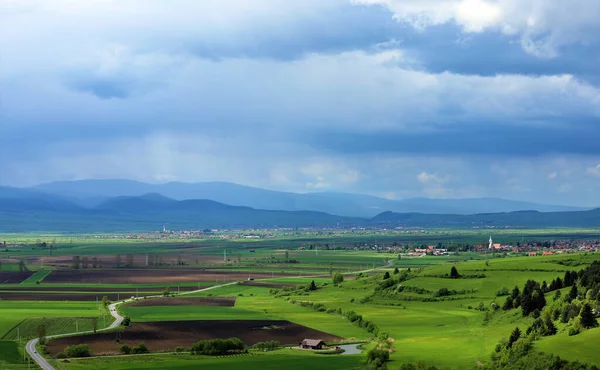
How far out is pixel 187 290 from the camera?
15125 cm

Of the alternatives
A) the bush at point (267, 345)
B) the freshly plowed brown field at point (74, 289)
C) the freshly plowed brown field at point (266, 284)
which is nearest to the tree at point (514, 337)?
the bush at point (267, 345)

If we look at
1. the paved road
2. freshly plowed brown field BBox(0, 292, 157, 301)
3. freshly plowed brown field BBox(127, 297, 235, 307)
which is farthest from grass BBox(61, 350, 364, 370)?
freshly plowed brown field BBox(0, 292, 157, 301)

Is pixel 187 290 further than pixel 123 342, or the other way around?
pixel 187 290

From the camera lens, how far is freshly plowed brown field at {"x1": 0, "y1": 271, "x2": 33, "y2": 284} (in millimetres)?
163750

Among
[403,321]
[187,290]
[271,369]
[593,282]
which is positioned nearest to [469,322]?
[403,321]

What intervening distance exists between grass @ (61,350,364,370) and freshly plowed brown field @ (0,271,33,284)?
304 ft

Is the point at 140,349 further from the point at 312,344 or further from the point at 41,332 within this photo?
the point at 312,344

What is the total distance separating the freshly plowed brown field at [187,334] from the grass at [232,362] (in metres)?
5.32

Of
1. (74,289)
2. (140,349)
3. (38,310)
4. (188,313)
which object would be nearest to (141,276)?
(74,289)

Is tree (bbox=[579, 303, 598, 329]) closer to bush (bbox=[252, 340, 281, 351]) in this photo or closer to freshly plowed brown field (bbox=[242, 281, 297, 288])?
bush (bbox=[252, 340, 281, 351])

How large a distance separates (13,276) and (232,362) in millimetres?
110564

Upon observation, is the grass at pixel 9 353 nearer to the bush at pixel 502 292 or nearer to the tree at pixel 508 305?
the tree at pixel 508 305

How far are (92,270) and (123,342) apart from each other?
110 meters

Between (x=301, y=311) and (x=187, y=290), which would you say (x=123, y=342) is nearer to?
(x=301, y=311)
